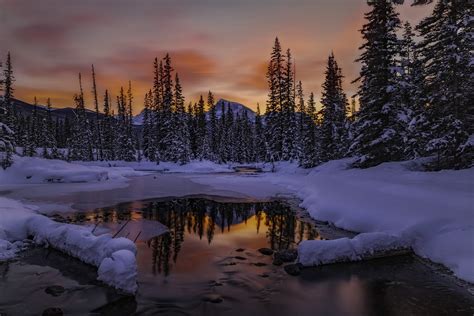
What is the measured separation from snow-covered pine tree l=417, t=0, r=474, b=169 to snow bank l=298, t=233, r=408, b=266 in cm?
790

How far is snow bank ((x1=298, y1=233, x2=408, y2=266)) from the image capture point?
9578 millimetres

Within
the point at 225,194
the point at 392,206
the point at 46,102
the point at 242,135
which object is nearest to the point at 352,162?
the point at 225,194

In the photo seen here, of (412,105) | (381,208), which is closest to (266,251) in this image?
(381,208)

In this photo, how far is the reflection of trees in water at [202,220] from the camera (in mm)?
11363

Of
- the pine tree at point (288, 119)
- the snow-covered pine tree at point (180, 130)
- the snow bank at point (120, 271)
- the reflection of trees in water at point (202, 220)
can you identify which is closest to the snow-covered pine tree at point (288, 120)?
the pine tree at point (288, 119)

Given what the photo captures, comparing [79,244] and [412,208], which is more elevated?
[412,208]

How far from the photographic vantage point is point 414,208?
1144cm

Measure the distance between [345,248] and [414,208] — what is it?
10.6 feet

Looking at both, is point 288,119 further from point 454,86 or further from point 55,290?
point 55,290

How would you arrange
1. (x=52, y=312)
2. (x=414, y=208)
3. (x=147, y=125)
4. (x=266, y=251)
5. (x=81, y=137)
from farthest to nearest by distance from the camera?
(x=147, y=125) → (x=81, y=137) → (x=414, y=208) → (x=266, y=251) → (x=52, y=312)

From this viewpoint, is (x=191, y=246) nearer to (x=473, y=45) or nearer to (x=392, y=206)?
(x=392, y=206)

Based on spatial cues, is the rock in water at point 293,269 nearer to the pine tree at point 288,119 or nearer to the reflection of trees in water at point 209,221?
the reflection of trees in water at point 209,221

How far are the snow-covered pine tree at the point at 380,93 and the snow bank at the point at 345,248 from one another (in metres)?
12.2

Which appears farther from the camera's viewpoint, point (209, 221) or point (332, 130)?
point (332, 130)
